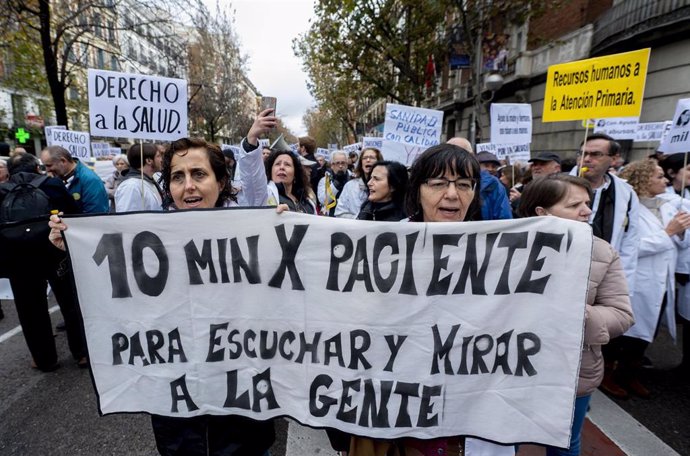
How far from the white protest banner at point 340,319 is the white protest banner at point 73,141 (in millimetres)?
7159

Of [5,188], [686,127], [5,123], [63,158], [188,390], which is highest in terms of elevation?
[5,123]

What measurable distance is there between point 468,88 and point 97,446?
80.0 feet

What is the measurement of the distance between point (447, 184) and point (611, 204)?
2.15 metres

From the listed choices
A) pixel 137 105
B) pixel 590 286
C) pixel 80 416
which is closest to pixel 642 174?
pixel 590 286

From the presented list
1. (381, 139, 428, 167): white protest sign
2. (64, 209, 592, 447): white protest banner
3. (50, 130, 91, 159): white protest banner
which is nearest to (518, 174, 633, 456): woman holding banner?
(64, 209, 592, 447): white protest banner

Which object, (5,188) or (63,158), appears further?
(63,158)

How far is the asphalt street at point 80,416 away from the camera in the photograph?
2.63 meters

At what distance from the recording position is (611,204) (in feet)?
9.99

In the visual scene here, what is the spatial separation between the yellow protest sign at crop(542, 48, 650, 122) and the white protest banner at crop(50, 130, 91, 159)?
786 cm

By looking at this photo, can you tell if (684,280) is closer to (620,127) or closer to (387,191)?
(387,191)

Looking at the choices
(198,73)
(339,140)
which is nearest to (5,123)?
(198,73)

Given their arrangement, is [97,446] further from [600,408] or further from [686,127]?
[686,127]

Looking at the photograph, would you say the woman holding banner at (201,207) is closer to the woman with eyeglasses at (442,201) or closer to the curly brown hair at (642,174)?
the woman with eyeglasses at (442,201)

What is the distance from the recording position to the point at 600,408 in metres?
3.07
